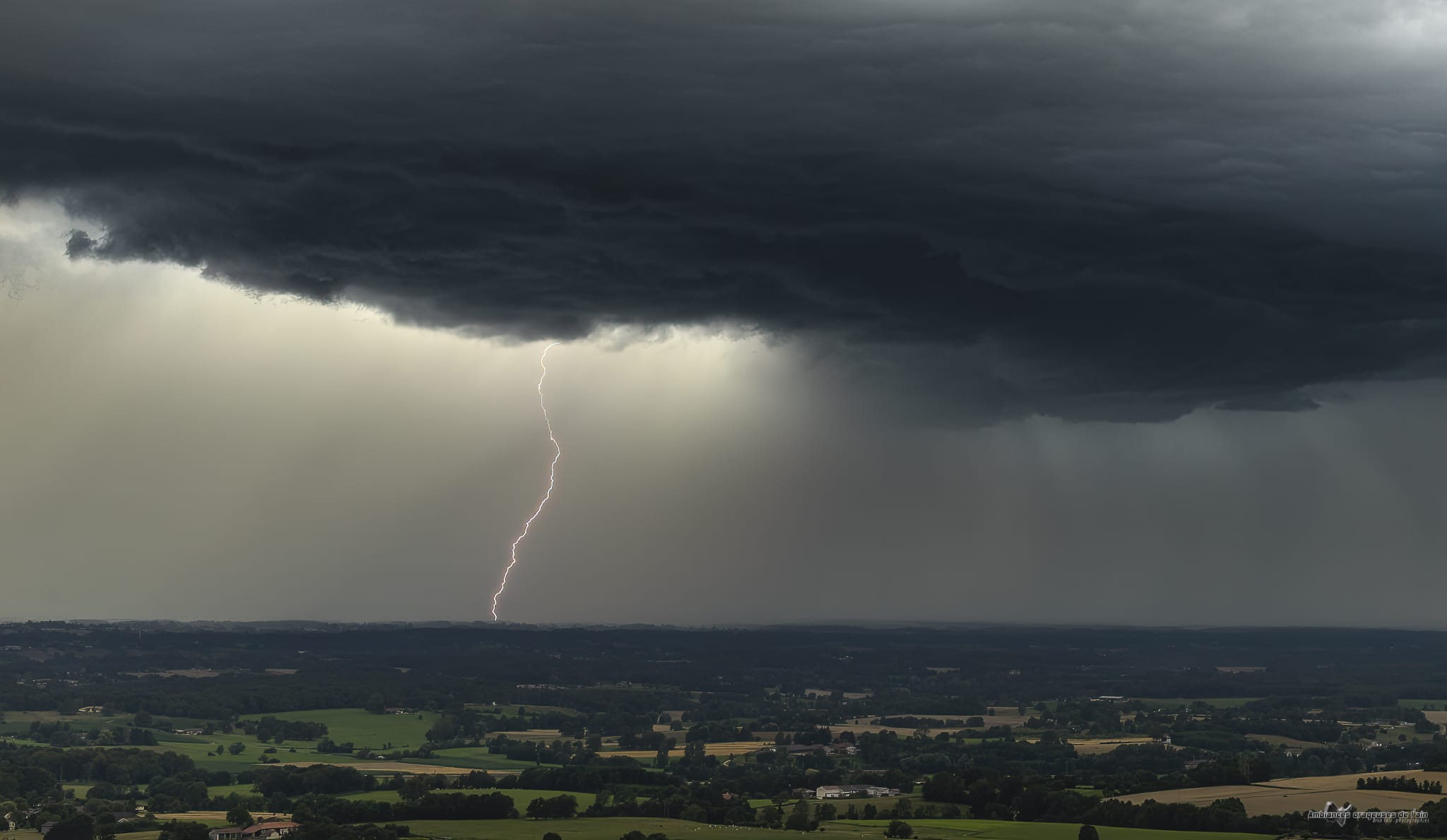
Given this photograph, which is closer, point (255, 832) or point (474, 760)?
point (255, 832)

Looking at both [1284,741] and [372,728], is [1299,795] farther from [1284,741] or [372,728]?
[372,728]

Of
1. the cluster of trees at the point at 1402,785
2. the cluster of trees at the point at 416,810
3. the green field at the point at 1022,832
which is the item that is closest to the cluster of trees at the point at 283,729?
the cluster of trees at the point at 416,810

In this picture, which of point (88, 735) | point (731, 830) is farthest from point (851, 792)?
point (88, 735)

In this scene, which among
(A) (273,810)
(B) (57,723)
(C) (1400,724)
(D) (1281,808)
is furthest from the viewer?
(C) (1400,724)

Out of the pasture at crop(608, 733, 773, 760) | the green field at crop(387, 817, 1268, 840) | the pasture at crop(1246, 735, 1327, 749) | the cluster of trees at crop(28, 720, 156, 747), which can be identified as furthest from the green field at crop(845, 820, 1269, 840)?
the cluster of trees at crop(28, 720, 156, 747)

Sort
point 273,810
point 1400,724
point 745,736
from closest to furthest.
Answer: point 273,810 < point 745,736 < point 1400,724

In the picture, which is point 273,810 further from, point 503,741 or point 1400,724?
point 1400,724

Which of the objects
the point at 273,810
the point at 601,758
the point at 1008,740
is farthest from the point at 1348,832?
the point at 1008,740
